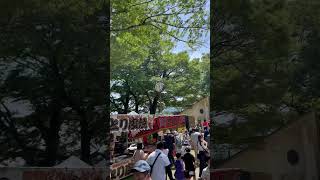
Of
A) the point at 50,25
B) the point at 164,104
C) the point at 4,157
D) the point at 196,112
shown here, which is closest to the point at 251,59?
the point at 50,25

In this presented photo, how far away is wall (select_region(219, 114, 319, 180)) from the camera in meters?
6.72

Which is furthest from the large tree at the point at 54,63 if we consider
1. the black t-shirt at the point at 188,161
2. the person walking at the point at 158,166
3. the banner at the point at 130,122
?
the banner at the point at 130,122

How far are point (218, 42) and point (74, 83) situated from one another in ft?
8.02

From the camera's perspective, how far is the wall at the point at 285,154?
672 centimetres

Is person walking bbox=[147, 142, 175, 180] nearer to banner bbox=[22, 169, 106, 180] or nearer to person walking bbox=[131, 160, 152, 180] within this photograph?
banner bbox=[22, 169, 106, 180]

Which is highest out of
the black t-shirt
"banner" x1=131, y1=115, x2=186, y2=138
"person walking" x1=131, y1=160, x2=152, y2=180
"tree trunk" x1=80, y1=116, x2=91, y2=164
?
"banner" x1=131, y1=115, x2=186, y2=138

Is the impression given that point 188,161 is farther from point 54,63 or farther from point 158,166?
point 54,63

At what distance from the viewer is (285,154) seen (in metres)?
6.83

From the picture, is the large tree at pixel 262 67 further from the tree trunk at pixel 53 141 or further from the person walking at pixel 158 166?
the tree trunk at pixel 53 141

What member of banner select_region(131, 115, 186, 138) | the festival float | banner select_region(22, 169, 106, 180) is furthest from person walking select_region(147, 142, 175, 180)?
banner select_region(131, 115, 186, 138)

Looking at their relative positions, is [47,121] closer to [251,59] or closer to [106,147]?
[106,147]

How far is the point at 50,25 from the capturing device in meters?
6.94

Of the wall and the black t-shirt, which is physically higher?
the wall

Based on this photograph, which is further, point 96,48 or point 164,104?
point 164,104
